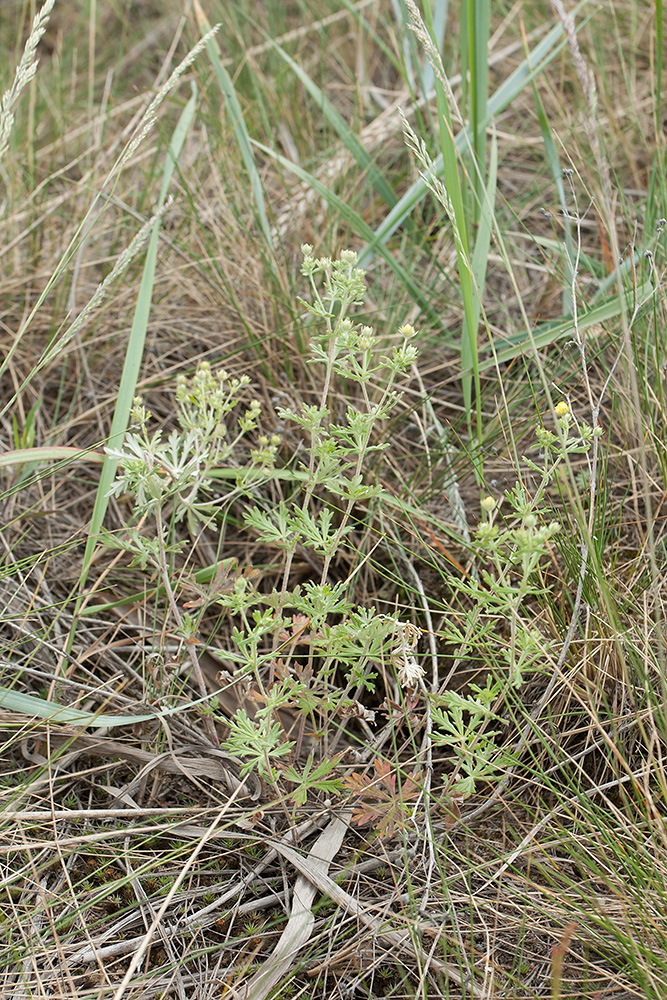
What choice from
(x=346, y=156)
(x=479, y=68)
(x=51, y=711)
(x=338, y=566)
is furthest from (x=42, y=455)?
(x=346, y=156)

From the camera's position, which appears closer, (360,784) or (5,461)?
(360,784)

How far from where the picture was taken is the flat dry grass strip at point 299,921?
4.44 feet

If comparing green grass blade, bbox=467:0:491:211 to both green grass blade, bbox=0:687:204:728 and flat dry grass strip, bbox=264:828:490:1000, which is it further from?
flat dry grass strip, bbox=264:828:490:1000

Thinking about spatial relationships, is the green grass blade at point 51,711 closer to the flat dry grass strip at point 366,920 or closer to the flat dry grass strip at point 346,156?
the flat dry grass strip at point 366,920

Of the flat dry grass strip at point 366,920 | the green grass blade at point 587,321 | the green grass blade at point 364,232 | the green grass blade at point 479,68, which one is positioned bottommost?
the flat dry grass strip at point 366,920

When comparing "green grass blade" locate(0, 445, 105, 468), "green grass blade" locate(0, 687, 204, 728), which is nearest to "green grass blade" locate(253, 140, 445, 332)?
"green grass blade" locate(0, 445, 105, 468)

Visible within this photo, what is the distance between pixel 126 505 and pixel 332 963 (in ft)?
4.03

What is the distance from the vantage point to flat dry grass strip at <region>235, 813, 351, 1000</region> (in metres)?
1.35

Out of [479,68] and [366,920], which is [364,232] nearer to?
[479,68]

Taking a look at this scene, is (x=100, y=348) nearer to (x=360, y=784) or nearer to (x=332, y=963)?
(x=360, y=784)

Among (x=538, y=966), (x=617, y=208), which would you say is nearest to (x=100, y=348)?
(x=617, y=208)

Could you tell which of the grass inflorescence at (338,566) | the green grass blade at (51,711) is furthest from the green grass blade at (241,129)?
the green grass blade at (51,711)

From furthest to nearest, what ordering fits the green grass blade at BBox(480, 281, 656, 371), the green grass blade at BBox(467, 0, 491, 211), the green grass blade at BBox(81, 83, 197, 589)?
the green grass blade at BBox(467, 0, 491, 211) → the green grass blade at BBox(480, 281, 656, 371) → the green grass blade at BBox(81, 83, 197, 589)

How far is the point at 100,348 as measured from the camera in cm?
240
